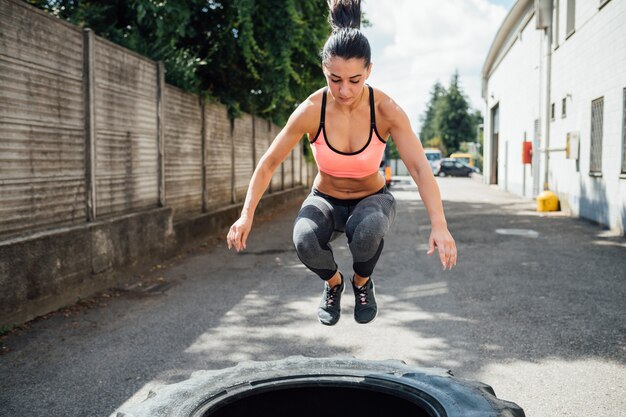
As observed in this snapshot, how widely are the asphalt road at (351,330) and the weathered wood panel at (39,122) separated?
46.4 inches

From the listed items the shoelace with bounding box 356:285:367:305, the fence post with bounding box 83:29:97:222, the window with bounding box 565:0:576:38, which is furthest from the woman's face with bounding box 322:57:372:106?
the window with bounding box 565:0:576:38

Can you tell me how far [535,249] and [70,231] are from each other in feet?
25.3

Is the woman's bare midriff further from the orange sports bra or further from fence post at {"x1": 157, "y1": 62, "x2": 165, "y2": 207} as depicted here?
fence post at {"x1": 157, "y1": 62, "x2": 165, "y2": 207}

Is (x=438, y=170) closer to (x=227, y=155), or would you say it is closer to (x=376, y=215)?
(x=227, y=155)

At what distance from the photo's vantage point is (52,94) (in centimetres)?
707

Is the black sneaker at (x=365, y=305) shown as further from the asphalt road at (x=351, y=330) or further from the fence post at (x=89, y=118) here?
the fence post at (x=89, y=118)

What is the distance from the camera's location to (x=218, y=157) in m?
14.2

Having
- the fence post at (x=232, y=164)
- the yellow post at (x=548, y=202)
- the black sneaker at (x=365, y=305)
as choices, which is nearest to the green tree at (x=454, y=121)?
the yellow post at (x=548, y=202)

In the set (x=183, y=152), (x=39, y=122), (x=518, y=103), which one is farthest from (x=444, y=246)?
(x=518, y=103)

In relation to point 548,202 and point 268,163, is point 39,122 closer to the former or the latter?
point 268,163

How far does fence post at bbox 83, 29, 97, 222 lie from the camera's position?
7.85 m

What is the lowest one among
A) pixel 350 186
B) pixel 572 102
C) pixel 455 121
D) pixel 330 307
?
pixel 330 307

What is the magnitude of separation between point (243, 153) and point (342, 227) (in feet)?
43.8

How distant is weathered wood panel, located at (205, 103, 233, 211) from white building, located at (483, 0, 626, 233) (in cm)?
862
